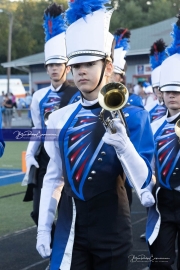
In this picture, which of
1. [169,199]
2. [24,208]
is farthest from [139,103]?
[24,208]

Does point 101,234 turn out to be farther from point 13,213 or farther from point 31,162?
point 13,213

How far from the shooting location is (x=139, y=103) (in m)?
5.83

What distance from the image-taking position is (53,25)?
657 cm

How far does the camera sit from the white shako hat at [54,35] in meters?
6.25

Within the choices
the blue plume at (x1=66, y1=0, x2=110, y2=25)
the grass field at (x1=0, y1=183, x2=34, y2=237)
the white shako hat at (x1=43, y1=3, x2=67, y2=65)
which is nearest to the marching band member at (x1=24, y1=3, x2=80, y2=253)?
the white shako hat at (x1=43, y1=3, x2=67, y2=65)

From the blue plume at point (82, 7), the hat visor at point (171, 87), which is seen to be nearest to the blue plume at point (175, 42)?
the hat visor at point (171, 87)

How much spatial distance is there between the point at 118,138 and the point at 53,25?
3.86 m

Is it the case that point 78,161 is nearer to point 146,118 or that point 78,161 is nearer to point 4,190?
point 146,118

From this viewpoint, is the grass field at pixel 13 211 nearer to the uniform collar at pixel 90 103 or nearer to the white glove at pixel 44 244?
the white glove at pixel 44 244

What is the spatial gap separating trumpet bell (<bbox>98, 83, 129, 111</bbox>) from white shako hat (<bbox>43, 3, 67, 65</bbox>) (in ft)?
10.8

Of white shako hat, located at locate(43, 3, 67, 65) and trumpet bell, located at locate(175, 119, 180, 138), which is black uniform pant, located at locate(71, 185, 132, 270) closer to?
trumpet bell, located at locate(175, 119, 180, 138)

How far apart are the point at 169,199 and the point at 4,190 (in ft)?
21.2

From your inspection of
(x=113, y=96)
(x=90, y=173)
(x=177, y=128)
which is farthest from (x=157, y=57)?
(x=113, y=96)

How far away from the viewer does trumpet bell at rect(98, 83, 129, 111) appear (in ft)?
9.55
